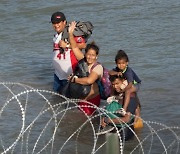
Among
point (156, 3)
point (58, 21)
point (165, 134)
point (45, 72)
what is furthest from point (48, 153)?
point (156, 3)

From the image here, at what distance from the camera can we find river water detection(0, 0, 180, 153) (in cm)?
952

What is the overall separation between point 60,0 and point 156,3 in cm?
344

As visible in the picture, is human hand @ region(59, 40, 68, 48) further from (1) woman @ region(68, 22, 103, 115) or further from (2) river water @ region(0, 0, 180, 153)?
(2) river water @ region(0, 0, 180, 153)

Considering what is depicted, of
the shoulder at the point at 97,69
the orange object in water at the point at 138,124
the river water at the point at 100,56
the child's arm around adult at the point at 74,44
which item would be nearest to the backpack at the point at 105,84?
the shoulder at the point at 97,69

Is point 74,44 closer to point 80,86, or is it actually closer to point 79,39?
point 79,39

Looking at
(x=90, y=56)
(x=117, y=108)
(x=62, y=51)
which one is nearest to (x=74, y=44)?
(x=62, y=51)

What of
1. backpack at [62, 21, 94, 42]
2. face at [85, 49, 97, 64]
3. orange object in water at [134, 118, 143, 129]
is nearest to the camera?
orange object in water at [134, 118, 143, 129]

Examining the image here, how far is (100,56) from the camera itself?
13.9 m

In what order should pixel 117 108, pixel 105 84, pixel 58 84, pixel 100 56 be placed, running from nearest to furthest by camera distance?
pixel 117 108 → pixel 105 84 → pixel 58 84 → pixel 100 56

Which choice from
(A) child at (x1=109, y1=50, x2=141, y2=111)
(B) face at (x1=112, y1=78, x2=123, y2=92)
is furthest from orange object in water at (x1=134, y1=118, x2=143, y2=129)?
(B) face at (x1=112, y1=78, x2=123, y2=92)

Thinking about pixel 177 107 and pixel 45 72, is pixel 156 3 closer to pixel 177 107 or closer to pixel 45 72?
pixel 45 72

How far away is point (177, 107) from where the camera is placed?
10359 millimetres

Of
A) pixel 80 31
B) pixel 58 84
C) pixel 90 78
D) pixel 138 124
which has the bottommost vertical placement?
pixel 138 124

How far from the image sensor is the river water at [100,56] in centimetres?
952
